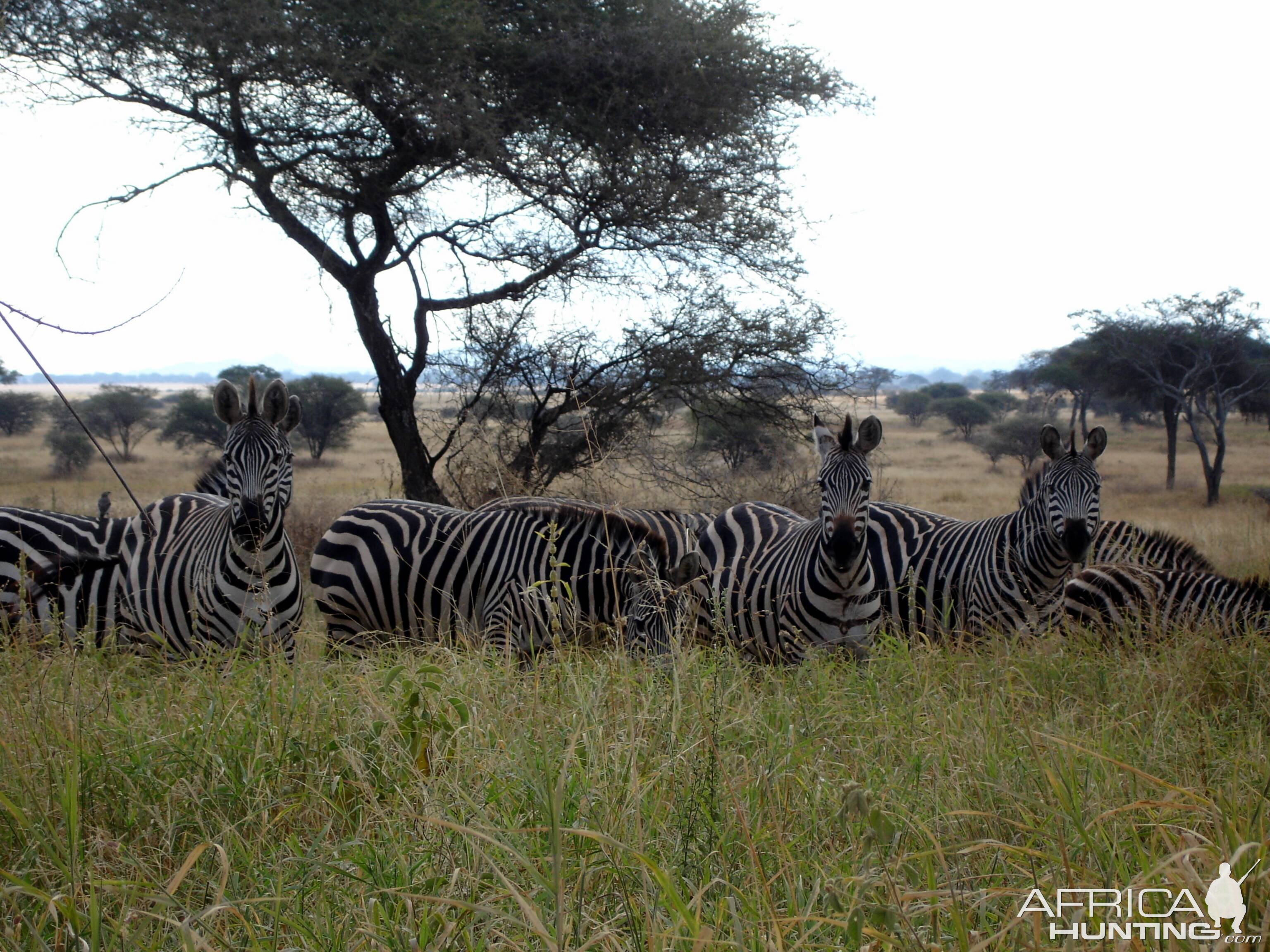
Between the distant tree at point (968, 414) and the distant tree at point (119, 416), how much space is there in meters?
28.9

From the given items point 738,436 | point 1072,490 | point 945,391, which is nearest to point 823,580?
point 1072,490

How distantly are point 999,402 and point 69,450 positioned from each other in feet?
118

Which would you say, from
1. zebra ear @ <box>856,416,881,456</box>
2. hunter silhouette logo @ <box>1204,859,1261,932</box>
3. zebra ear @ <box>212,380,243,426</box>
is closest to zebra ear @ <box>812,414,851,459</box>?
zebra ear @ <box>856,416,881,456</box>

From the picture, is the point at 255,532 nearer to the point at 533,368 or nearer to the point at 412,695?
the point at 412,695

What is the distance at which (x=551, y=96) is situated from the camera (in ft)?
30.1

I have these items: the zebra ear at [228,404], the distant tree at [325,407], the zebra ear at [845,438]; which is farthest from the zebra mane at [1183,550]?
the distant tree at [325,407]

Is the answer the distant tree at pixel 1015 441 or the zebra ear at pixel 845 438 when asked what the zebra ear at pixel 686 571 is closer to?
the zebra ear at pixel 845 438

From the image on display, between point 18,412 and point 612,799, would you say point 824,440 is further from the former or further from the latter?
point 18,412

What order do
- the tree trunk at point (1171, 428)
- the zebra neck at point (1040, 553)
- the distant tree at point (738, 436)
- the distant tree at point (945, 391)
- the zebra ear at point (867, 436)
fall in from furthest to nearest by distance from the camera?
1. the distant tree at point (945, 391)
2. the tree trunk at point (1171, 428)
3. the distant tree at point (738, 436)
4. the zebra neck at point (1040, 553)
5. the zebra ear at point (867, 436)

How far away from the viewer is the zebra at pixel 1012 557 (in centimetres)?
491

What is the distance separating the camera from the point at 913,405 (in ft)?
143

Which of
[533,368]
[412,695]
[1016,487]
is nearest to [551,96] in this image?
[533,368]

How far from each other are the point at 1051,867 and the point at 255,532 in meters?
3.31

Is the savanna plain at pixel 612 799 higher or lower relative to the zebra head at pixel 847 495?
lower
